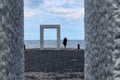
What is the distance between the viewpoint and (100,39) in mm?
1673

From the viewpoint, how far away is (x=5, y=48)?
1649mm

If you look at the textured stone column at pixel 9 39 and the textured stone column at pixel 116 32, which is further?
the textured stone column at pixel 9 39

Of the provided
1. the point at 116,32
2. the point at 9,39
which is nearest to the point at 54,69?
the point at 9,39

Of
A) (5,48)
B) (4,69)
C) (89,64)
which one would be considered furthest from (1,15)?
(89,64)

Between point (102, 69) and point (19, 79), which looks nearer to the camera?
point (102, 69)

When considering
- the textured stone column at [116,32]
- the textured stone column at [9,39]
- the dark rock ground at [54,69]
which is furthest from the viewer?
the dark rock ground at [54,69]

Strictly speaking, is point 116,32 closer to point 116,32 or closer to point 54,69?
point 116,32

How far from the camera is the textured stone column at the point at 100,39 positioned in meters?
1.52

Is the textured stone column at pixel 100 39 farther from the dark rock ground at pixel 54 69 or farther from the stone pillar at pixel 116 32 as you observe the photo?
the dark rock ground at pixel 54 69

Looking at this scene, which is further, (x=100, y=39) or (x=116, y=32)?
(x=100, y=39)

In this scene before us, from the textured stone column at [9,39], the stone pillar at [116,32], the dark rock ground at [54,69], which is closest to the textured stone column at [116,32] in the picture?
the stone pillar at [116,32]

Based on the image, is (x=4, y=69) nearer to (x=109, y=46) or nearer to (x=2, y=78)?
(x=2, y=78)

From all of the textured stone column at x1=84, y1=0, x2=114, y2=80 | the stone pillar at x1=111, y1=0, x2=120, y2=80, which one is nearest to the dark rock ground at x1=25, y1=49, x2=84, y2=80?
the textured stone column at x1=84, y1=0, x2=114, y2=80

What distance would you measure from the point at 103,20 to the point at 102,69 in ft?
0.86
